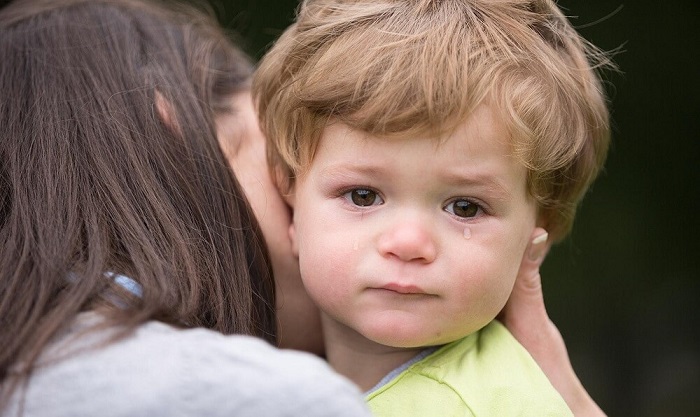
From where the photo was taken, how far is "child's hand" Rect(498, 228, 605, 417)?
200 centimetres

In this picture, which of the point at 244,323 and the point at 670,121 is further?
the point at 670,121

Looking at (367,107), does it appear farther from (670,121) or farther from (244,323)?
(670,121)

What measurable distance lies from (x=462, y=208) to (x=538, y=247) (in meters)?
0.32

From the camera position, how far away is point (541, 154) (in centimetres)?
171

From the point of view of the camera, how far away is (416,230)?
1613 mm

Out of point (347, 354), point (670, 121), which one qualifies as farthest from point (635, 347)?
point (347, 354)

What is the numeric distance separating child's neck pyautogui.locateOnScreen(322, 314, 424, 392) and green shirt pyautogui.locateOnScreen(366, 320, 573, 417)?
65 millimetres

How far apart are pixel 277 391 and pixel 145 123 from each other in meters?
0.71

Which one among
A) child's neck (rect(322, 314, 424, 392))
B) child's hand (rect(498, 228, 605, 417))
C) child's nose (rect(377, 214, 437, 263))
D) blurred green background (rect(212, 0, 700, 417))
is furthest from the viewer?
blurred green background (rect(212, 0, 700, 417))

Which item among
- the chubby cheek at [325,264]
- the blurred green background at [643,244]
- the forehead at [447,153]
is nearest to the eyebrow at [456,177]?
the forehead at [447,153]

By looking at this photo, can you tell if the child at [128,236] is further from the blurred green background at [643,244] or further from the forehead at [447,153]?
the blurred green background at [643,244]

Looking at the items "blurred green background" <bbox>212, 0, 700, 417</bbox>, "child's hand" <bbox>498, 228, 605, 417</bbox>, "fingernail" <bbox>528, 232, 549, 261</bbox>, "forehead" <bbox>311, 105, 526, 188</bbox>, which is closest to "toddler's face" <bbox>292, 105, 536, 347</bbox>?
"forehead" <bbox>311, 105, 526, 188</bbox>

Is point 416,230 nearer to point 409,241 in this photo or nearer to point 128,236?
point 409,241

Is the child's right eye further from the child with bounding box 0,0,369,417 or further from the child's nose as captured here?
the child with bounding box 0,0,369,417
